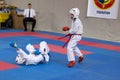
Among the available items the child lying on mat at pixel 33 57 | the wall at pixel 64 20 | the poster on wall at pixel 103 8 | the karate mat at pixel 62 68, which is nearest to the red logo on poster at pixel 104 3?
the poster on wall at pixel 103 8

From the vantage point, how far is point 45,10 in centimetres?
1349

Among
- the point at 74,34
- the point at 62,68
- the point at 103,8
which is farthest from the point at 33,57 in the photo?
the point at 103,8

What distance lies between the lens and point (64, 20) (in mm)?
12695

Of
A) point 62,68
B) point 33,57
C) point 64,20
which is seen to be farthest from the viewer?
point 64,20

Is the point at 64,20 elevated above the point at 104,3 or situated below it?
below

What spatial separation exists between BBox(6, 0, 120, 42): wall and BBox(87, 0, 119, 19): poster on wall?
0.22m

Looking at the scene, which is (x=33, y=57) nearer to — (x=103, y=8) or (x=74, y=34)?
(x=74, y=34)

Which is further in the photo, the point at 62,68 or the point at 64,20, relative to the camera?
the point at 64,20

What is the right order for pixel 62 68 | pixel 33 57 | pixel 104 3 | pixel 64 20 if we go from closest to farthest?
pixel 62 68 < pixel 33 57 < pixel 104 3 < pixel 64 20

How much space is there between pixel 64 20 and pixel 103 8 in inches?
93.7

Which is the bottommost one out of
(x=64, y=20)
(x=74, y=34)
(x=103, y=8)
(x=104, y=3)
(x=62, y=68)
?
(x=62, y=68)

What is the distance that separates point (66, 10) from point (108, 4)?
94.2 inches

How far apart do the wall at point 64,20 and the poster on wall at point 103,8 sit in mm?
221

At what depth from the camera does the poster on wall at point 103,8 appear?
10750mm
